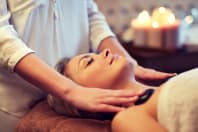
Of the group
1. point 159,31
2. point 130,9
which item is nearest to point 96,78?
point 159,31

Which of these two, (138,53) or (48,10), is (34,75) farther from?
(138,53)

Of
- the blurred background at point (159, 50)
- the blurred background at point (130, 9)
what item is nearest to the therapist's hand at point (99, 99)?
the blurred background at point (159, 50)

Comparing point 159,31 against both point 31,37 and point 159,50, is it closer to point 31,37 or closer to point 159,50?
point 159,50

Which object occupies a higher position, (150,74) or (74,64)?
(74,64)

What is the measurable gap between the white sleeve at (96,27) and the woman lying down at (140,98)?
0.63 ft

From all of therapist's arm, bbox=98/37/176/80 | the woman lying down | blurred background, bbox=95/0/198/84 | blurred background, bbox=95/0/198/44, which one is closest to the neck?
the woman lying down

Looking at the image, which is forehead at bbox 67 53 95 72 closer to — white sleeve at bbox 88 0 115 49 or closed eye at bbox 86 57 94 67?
closed eye at bbox 86 57 94 67

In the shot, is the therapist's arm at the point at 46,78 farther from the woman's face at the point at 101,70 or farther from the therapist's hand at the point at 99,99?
the woman's face at the point at 101,70

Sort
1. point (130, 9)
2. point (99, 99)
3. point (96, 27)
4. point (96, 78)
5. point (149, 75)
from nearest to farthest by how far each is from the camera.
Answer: point (99, 99) < point (96, 78) < point (149, 75) < point (96, 27) < point (130, 9)

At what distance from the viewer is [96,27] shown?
5.65ft

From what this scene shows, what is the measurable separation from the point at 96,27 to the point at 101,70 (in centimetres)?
34

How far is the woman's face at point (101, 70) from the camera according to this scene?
1.42 m

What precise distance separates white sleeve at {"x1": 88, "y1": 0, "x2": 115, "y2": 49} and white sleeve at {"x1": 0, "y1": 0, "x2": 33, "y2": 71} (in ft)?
1.48

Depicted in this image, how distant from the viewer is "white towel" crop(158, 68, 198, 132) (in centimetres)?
110
